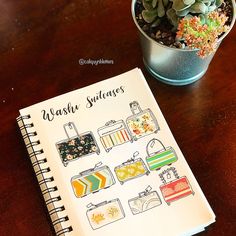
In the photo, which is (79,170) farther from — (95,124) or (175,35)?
(175,35)

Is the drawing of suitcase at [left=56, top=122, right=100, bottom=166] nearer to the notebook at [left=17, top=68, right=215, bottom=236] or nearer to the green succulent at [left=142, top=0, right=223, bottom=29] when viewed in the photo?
the notebook at [left=17, top=68, right=215, bottom=236]

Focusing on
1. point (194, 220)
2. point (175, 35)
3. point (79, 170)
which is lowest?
point (194, 220)

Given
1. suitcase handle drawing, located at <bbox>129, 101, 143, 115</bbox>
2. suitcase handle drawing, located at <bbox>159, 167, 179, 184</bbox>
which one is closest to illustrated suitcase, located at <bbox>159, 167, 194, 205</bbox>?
suitcase handle drawing, located at <bbox>159, 167, 179, 184</bbox>

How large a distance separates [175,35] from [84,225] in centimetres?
32

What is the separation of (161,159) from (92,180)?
113mm

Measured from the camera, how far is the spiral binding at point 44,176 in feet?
2.34

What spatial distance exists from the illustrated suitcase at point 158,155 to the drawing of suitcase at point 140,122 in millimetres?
21

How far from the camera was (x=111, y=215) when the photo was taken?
0.71 meters

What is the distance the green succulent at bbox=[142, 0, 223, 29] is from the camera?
0.68m

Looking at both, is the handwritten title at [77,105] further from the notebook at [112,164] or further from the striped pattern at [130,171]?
the striped pattern at [130,171]

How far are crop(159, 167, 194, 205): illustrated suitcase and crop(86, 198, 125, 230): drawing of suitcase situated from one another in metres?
0.07

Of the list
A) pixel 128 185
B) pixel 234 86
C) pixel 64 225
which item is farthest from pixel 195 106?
pixel 64 225

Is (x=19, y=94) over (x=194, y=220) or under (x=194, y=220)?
over

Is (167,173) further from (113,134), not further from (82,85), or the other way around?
(82,85)
